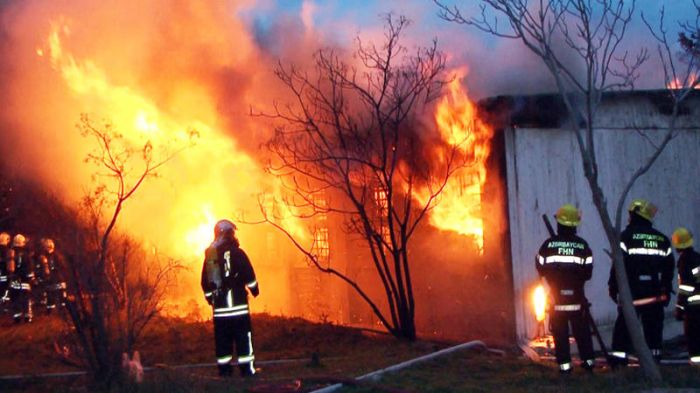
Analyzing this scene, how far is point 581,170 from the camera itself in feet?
33.8

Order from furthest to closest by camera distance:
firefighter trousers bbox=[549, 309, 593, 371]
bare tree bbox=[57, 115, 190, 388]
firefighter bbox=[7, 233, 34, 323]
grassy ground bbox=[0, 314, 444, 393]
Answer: firefighter bbox=[7, 233, 34, 323] → firefighter trousers bbox=[549, 309, 593, 371] → grassy ground bbox=[0, 314, 444, 393] → bare tree bbox=[57, 115, 190, 388]

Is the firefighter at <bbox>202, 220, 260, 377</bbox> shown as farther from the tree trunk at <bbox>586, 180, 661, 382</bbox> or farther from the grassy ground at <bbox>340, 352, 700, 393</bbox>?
the tree trunk at <bbox>586, 180, 661, 382</bbox>

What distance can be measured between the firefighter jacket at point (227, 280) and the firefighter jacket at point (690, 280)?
14.5 feet

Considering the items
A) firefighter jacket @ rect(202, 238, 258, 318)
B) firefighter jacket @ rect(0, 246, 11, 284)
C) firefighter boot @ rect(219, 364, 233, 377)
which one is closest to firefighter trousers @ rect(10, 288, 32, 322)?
firefighter jacket @ rect(0, 246, 11, 284)

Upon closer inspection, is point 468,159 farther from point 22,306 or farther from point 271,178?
point 22,306

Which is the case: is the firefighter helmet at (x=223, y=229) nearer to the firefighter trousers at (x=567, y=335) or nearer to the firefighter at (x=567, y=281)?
the firefighter at (x=567, y=281)

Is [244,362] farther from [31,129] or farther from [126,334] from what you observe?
[31,129]

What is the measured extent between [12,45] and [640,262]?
11.5 m

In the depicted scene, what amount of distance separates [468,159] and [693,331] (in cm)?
359

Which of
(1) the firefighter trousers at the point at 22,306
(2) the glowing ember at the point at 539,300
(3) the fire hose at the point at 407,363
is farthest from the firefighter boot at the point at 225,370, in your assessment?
(1) the firefighter trousers at the point at 22,306

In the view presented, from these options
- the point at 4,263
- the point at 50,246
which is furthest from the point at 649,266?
the point at 4,263

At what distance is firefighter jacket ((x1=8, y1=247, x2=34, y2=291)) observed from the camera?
47.2 feet

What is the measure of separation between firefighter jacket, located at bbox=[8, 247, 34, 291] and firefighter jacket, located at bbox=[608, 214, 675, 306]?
417 inches

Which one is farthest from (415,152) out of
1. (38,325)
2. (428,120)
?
(38,325)
